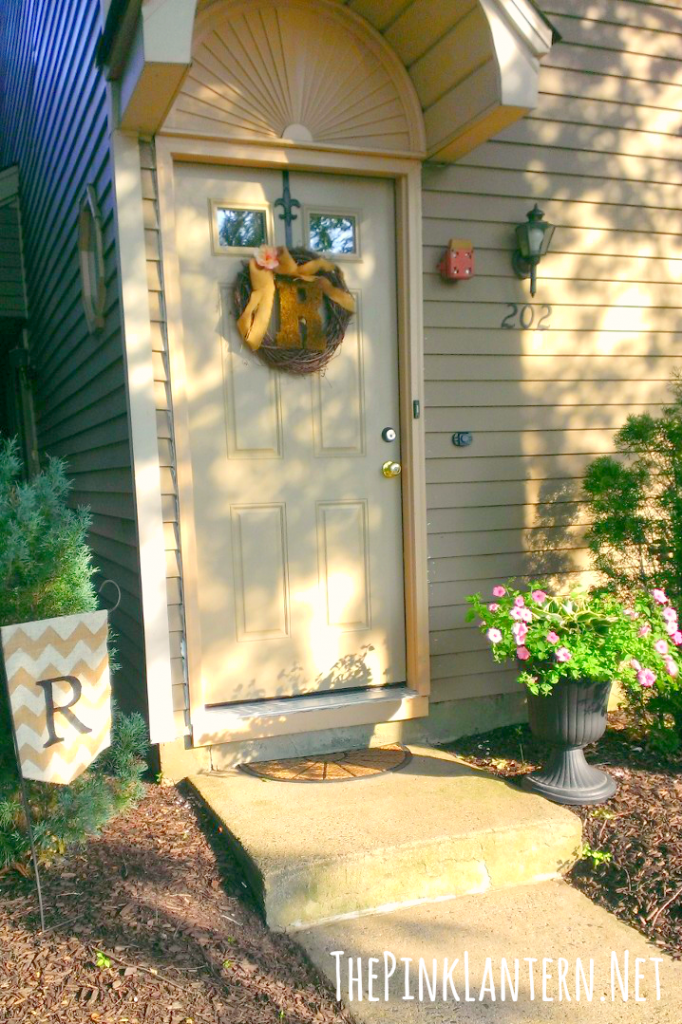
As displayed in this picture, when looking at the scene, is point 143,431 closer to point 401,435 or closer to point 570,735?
point 401,435

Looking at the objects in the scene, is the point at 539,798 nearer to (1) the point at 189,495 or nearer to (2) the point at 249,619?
(2) the point at 249,619

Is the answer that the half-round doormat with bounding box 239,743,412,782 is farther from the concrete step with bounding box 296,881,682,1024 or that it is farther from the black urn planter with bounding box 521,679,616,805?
the concrete step with bounding box 296,881,682,1024

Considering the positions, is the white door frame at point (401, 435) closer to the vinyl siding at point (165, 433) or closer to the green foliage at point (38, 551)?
the vinyl siding at point (165, 433)

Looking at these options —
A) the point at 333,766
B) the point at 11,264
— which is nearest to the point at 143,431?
the point at 333,766

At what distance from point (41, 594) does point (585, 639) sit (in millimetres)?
1851

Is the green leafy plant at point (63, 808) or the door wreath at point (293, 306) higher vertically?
the door wreath at point (293, 306)

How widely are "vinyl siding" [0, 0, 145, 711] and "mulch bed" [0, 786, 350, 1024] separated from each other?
2.81 feet

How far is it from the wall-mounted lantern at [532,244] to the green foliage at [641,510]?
2.67 ft

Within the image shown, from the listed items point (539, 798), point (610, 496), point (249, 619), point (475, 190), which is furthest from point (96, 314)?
point (539, 798)

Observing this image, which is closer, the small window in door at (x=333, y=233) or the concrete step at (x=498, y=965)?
the concrete step at (x=498, y=965)

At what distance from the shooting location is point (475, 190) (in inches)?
146

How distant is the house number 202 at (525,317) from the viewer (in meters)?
3.80

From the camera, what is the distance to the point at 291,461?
350 cm

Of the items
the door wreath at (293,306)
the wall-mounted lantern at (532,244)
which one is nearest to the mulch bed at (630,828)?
the door wreath at (293,306)
